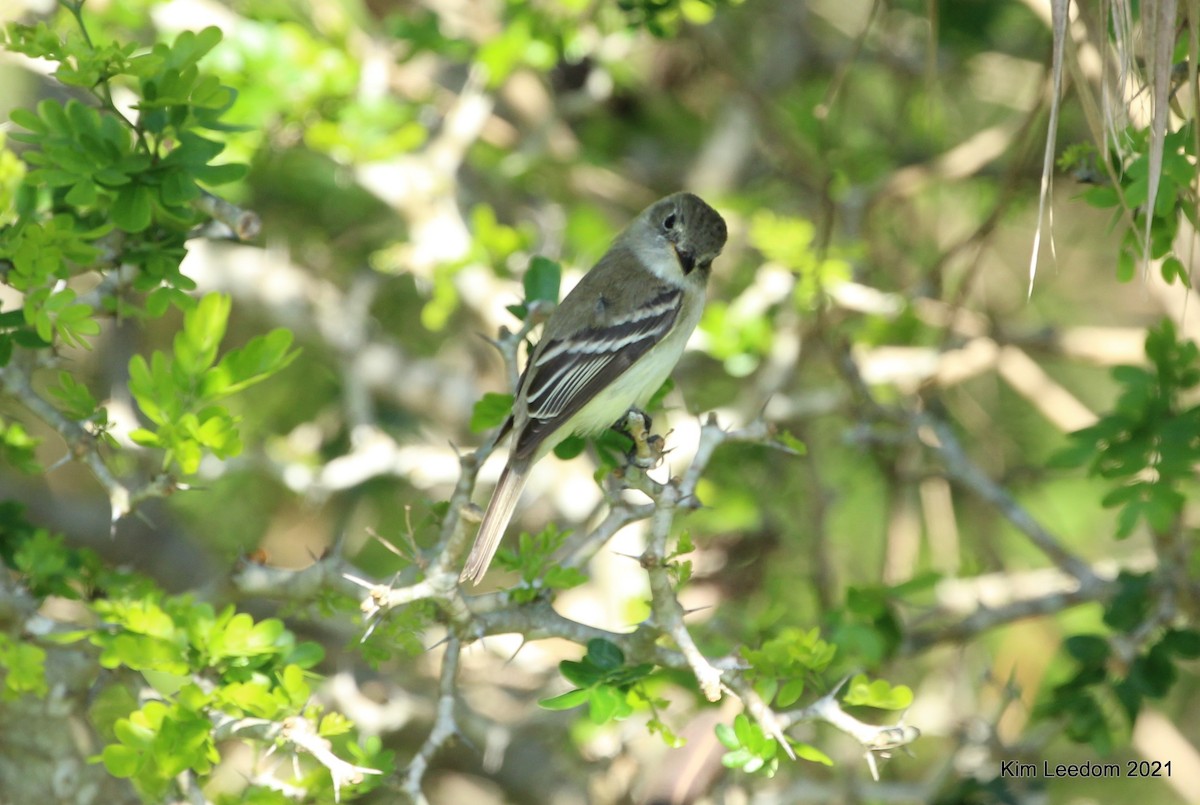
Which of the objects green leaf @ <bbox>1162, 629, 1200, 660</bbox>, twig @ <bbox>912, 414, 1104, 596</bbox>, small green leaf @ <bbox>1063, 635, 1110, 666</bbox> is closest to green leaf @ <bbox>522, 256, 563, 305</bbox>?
twig @ <bbox>912, 414, 1104, 596</bbox>

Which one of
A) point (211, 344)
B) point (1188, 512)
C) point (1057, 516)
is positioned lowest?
point (1057, 516)

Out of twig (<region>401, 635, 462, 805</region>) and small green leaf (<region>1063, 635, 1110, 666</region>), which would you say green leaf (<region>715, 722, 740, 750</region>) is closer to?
twig (<region>401, 635, 462, 805</region>)

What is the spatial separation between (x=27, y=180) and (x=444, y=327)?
3584mm

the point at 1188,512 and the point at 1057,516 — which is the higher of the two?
the point at 1188,512

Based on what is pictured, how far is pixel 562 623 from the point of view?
2.97 meters

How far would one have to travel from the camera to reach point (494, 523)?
138 inches

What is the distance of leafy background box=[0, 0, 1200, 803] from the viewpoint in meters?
2.91

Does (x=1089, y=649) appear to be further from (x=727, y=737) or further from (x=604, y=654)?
(x=604, y=654)

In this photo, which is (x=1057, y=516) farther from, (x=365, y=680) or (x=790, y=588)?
(x=365, y=680)

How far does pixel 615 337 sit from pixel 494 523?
41.5 inches

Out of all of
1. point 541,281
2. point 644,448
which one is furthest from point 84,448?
point 644,448

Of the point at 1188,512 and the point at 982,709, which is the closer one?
the point at 1188,512

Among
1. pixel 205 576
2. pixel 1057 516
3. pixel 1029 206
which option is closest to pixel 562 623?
pixel 205 576

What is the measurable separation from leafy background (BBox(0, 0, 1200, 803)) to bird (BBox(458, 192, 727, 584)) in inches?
9.0
